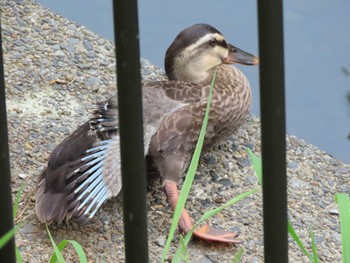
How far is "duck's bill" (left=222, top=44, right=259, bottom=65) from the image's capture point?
154 inches

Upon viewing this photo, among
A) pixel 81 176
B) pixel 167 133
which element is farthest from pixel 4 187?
pixel 167 133

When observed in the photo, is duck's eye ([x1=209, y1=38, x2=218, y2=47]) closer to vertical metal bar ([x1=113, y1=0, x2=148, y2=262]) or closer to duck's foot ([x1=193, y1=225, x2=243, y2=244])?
duck's foot ([x1=193, y1=225, x2=243, y2=244])

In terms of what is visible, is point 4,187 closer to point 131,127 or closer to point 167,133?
point 131,127

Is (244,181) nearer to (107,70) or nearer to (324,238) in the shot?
(324,238)

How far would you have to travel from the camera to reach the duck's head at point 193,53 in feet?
12.2

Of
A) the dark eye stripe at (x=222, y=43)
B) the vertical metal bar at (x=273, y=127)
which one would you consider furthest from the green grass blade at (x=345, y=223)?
the dark eye stripe at (x=222, y=43)

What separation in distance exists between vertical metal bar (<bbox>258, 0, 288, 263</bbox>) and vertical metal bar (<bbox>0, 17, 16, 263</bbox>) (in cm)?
35

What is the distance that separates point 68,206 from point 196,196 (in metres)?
0.58

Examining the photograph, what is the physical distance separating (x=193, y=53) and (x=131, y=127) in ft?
8.44

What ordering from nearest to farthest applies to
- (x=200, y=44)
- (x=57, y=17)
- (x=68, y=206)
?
1. (x=68, y=206)
2. (x=200, y=44)
3. (x=57, y=17)

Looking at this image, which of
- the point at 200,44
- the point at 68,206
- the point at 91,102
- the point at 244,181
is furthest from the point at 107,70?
the point at 68,206

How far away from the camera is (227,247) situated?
3025 mm

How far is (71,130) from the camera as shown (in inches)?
143

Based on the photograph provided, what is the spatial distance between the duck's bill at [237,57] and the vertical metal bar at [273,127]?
2.70 m
